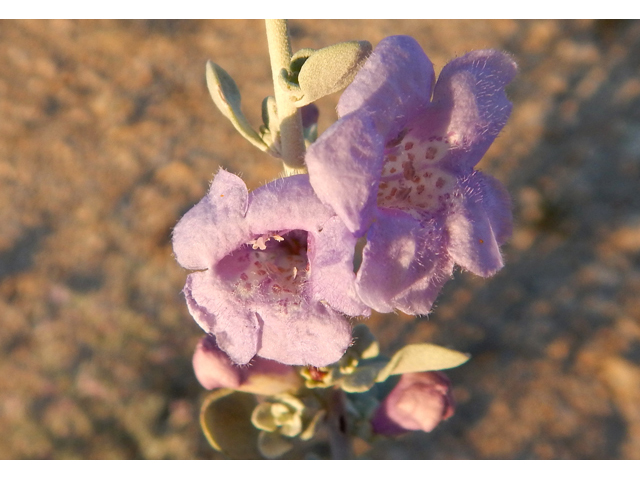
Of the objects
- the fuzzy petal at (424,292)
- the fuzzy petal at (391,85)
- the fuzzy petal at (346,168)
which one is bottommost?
the fuzzy petal at (424,292)

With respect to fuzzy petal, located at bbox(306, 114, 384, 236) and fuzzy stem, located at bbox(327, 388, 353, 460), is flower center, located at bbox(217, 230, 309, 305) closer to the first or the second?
fuzzy petal, located at bbox(306, 114, 384, 236)

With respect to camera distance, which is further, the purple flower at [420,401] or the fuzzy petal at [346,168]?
the purple flower at [420,401]

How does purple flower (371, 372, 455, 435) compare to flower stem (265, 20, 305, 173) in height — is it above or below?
below

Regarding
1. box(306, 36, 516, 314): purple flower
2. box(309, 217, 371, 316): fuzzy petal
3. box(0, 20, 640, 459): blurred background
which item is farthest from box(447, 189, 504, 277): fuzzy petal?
box(0, 20, 640, 459): blurred background

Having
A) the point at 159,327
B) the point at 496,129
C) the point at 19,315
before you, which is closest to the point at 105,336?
the point at 159,327

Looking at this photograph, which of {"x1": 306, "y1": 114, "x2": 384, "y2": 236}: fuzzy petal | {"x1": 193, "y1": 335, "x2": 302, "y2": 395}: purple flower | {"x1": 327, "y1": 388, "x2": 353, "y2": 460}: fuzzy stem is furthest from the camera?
{"x1": 327, "y1": 388, "x2": 353, "y2": 460}: fuzzy stem

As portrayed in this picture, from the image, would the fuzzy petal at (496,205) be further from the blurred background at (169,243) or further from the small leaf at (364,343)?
the blurred background at (169,243)

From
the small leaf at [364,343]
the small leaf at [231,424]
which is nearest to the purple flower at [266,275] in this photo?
the small leaf at [364,343]

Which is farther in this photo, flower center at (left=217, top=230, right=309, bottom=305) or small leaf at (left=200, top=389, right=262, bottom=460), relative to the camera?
small leaf at (left=200, top=389, right=262, bottom=460)
